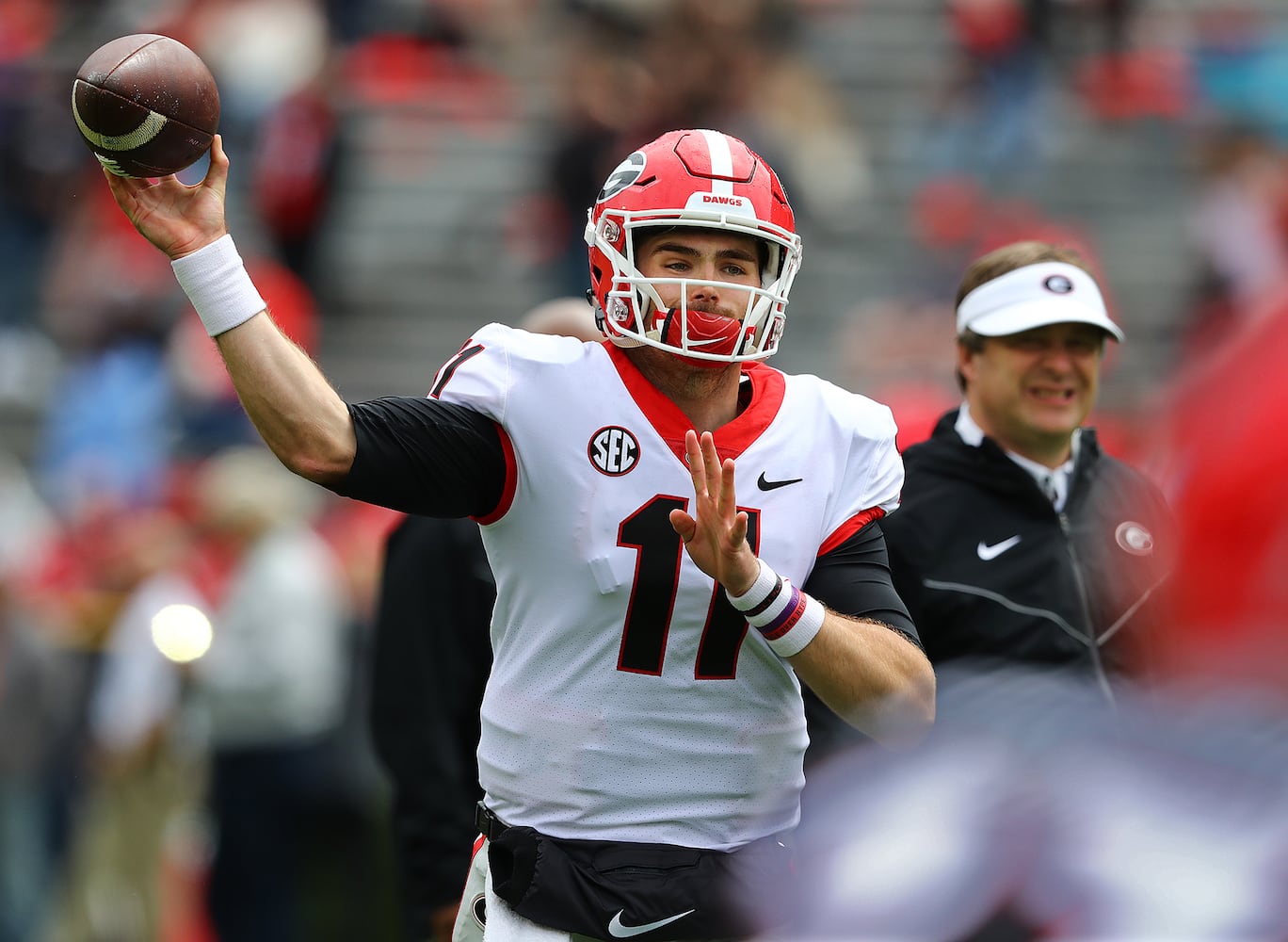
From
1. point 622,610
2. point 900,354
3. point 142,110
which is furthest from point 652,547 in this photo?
point 900,354

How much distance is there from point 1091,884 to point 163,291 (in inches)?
403

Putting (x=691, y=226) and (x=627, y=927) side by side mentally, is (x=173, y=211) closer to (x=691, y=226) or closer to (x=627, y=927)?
(x=691, y=226)

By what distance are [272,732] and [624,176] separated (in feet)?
15.8

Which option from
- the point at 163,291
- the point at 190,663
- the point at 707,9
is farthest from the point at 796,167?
the point at 190,663

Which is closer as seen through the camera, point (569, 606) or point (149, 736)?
point (569, 606)

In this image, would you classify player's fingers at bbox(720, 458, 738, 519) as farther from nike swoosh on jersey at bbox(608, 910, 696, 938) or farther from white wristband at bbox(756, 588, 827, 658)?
nike swoosh on jersey at bbox(608, 910, 696, 938)

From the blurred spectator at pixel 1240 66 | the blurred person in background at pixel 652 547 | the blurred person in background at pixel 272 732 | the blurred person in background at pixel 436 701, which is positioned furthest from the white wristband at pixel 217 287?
the blurred spectator at pixel 1240 66

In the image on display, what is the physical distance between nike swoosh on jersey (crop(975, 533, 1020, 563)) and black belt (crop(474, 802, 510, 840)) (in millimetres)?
1354

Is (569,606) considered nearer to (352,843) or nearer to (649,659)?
(649,659)

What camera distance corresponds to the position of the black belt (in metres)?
3.29

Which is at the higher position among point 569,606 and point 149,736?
point 569,606

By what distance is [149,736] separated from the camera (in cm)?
827

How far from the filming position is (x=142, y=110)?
3.00 meters

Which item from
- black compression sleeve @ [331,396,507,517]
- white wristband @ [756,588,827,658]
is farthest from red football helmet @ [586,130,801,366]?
white wristband @ [756,588,827,658]
